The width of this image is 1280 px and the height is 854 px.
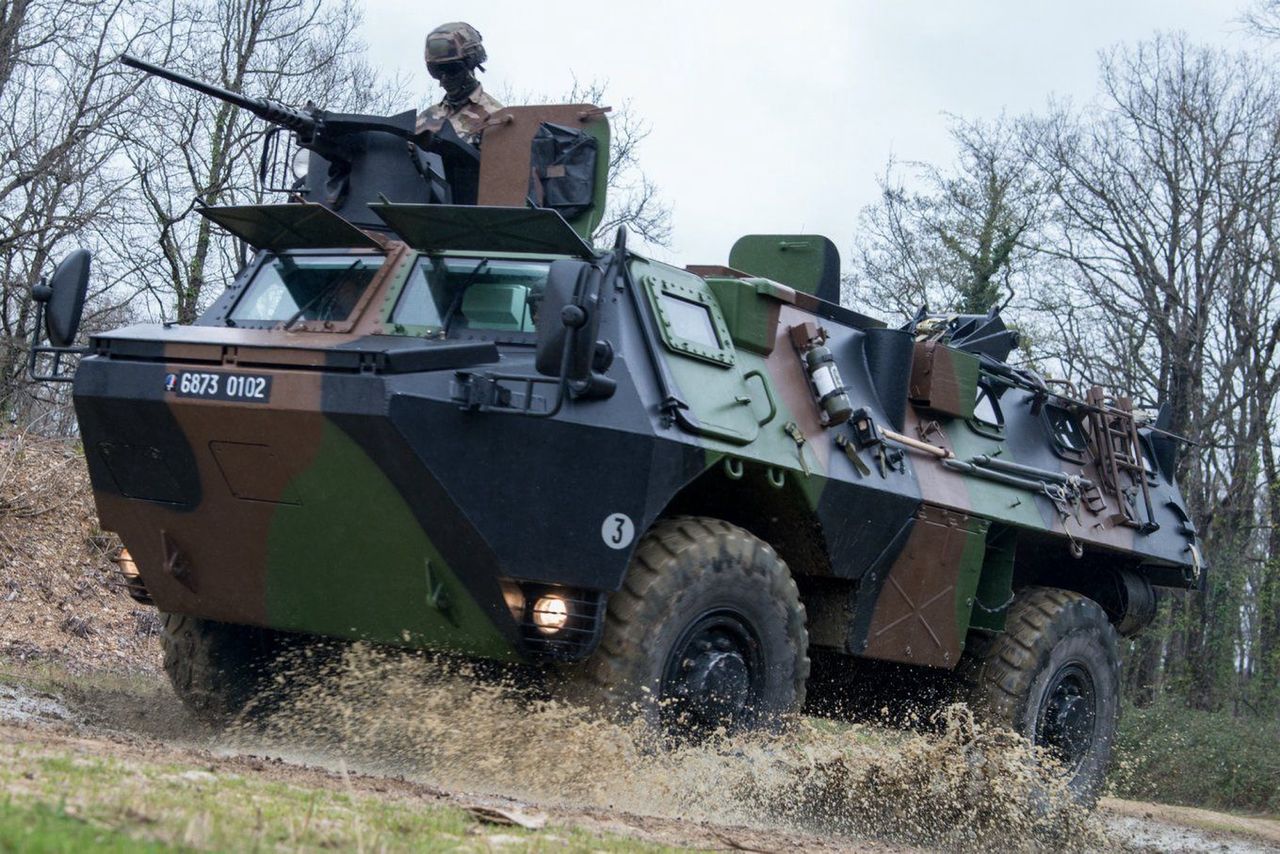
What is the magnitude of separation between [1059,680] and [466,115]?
4655mm

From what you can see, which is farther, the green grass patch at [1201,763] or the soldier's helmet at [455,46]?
the green grass patch at [1201,763]

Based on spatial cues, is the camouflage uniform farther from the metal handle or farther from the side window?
the metal handle

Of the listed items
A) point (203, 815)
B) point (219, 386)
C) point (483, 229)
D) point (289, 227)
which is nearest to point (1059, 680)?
point (483, 229)

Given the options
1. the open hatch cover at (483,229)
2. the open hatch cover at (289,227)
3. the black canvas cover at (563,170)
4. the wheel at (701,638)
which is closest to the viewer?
the wheel at (701,638)

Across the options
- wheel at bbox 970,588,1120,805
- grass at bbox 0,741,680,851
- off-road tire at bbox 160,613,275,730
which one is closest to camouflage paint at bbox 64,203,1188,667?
off-road tire at bbox 160,613,275,730

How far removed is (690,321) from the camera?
7289mm

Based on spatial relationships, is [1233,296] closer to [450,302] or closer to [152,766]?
[450,302]

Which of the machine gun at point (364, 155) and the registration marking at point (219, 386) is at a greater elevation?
the machine gun at point (364, 155)

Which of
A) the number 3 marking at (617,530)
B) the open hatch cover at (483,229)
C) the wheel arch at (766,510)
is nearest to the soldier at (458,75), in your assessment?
the open hatch cover at (483,229)

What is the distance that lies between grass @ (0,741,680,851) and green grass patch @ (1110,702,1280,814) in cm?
1127

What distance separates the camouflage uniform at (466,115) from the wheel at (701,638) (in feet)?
8.36

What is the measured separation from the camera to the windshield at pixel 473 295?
6.82 metres

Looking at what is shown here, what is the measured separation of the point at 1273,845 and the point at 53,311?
828 centimetres

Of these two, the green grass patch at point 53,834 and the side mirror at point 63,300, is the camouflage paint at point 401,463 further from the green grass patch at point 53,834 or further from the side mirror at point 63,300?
the green grass patch at point 53,834
